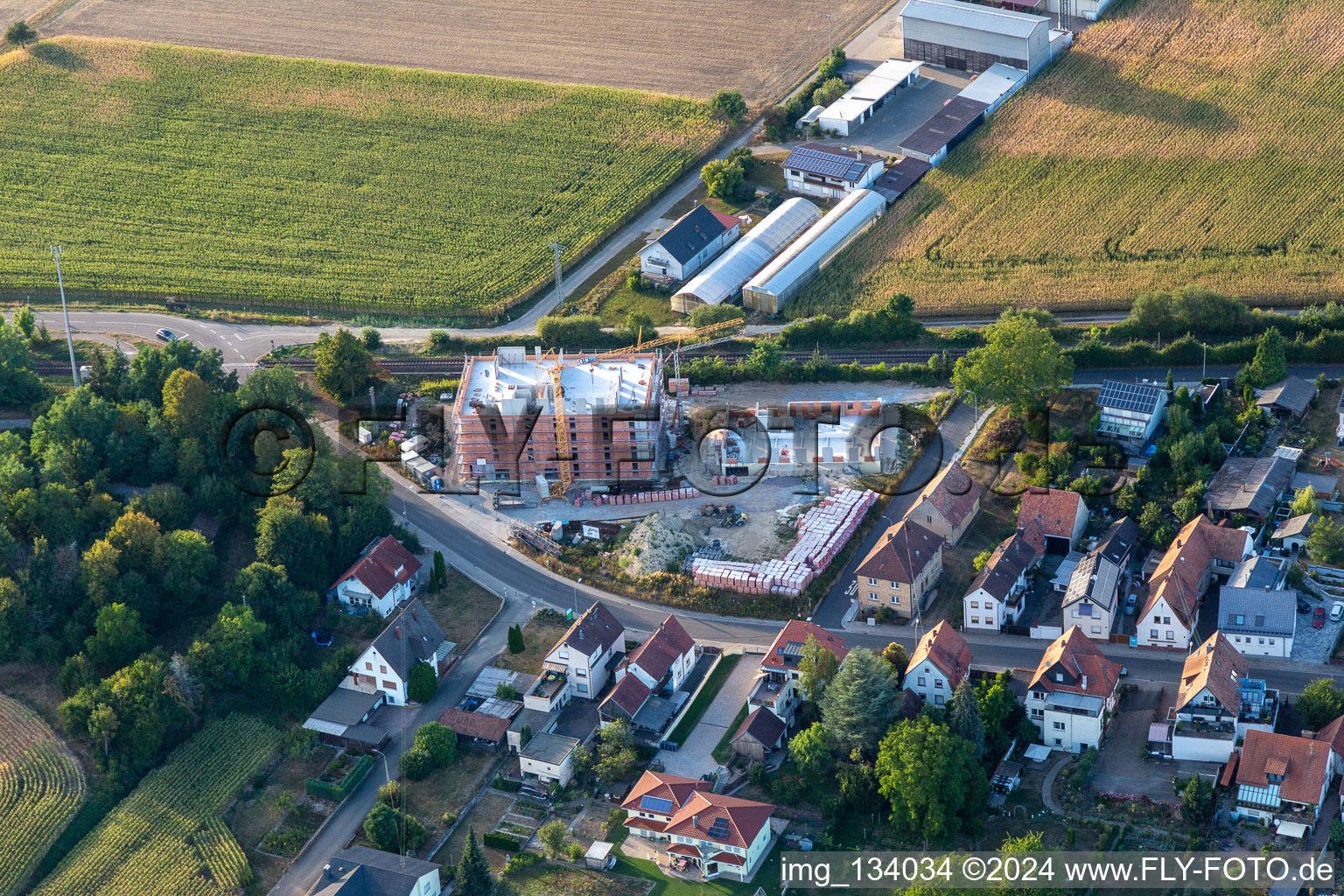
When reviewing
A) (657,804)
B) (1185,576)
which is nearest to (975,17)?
(1185,576)

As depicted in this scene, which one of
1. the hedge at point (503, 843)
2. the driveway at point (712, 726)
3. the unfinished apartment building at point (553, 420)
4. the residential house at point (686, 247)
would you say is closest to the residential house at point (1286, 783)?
the driveway at point (712, 726)

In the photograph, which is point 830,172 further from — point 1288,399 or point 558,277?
point 1288,399

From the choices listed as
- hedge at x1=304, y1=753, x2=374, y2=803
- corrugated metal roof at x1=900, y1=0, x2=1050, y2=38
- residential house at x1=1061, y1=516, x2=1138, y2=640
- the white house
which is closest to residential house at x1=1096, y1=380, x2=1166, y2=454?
residential house at x1=1061, y1=516, x2=1138, y2=640

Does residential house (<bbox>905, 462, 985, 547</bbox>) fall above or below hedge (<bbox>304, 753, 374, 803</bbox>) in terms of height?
above

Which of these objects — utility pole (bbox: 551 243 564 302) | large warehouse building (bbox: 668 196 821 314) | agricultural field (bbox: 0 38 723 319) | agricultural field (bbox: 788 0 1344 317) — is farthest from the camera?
agricultural field (bbox: 0 38 723 319)

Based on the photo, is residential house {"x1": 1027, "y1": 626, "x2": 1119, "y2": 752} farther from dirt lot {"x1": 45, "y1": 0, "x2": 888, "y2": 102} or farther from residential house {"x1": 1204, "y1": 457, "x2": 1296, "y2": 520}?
dirt lot {"x1": 45, "y1": 0, "x2": 888, "y2": 102}

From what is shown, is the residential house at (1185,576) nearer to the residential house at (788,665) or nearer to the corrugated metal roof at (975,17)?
the residential house at (788,665)
